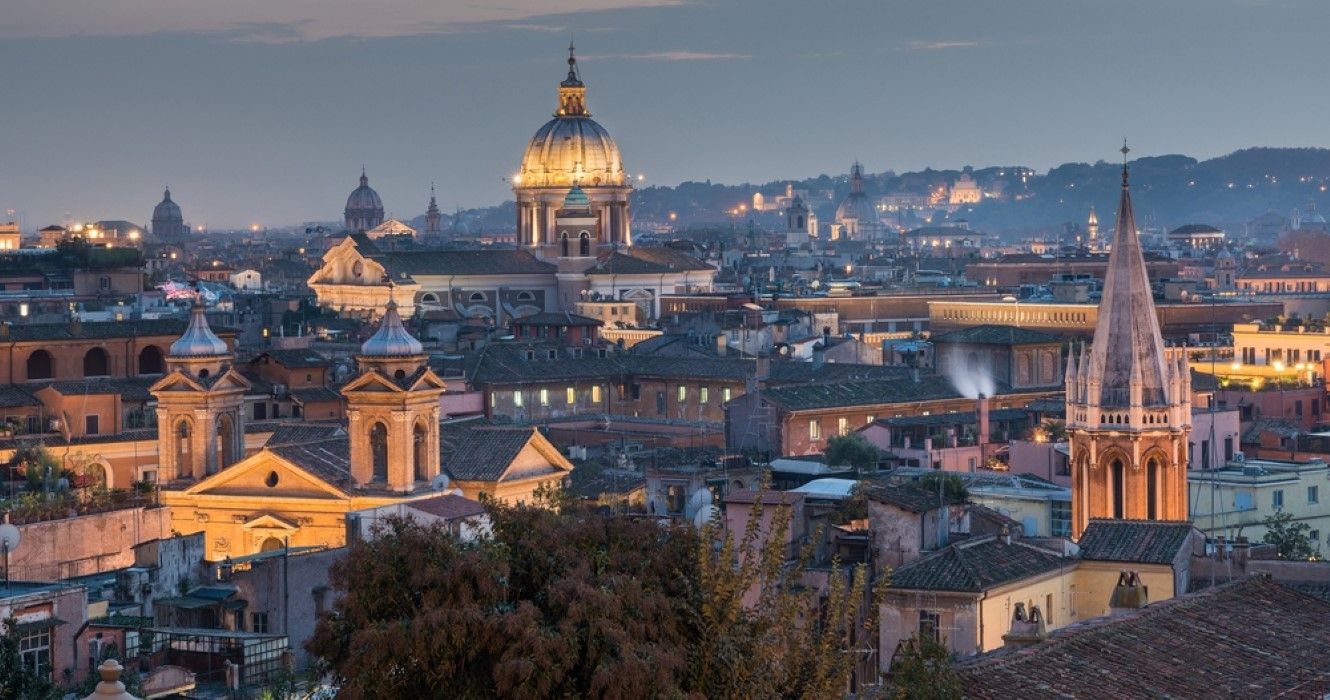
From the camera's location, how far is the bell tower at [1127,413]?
34.1m

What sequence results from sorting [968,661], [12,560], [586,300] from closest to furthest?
1. [968,661]
2. [12,560]
3. [586,300]

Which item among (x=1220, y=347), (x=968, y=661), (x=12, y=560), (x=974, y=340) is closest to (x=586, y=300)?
(x=1220, y=347)

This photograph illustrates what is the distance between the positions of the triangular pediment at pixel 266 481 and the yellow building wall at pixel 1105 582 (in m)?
9.76

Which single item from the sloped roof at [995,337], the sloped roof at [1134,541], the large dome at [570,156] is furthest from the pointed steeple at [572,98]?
the sloped roof at [1134,541]

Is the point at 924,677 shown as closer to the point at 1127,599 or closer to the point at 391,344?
the point at 1127,599

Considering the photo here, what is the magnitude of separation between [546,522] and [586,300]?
72.3 meters

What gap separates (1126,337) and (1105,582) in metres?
10.4

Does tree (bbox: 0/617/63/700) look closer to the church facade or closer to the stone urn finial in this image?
the stone urn finial

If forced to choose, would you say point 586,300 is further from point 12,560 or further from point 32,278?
point 12,560

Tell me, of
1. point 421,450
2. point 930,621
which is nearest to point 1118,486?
point 421,450

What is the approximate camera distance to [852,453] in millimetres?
39625

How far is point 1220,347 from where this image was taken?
2623 inches

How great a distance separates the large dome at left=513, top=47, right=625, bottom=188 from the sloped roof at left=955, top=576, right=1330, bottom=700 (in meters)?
78.0

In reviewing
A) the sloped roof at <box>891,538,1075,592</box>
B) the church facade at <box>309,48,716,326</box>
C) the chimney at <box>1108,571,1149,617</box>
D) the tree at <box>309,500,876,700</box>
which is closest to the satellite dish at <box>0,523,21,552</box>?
the sloped roof at <box>891,538,1075,592</box>
